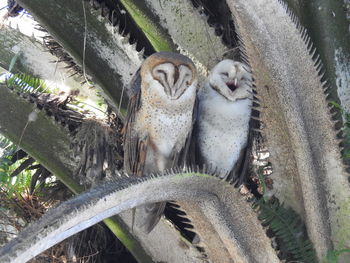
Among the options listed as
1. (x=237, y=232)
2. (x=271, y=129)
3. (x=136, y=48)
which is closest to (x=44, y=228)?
(x=237, y=232)

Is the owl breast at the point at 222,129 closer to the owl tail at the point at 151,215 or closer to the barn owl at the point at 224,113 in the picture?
the barn owl at the point at 224,113

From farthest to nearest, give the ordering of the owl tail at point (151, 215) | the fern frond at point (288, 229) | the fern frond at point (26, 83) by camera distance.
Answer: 1. the fern frond at point (26, 83)
2. the owl tail at point (151, 215)
3. the fern frond at point (288, 229)

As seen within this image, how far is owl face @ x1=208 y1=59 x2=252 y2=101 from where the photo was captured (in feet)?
8.38

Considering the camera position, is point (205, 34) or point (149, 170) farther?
point (149, 170)

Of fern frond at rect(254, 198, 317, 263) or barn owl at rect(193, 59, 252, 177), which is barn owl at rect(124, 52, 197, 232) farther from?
fern frond at rect(254, 198, 317, 263)

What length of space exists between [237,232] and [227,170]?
3.04 feet

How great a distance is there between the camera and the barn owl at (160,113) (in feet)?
8.07

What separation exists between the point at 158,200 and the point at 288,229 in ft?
1.82

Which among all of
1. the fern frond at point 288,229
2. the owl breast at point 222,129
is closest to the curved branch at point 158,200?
the fern frond at point 288,229

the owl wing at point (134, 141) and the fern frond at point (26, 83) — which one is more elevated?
the owl wing at point (134, 141)

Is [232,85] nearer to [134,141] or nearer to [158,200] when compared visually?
[134,141]

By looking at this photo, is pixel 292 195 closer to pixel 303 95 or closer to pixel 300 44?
pixel 303 95

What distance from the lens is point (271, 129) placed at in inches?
79.8

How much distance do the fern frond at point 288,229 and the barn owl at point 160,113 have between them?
0.57 metres
